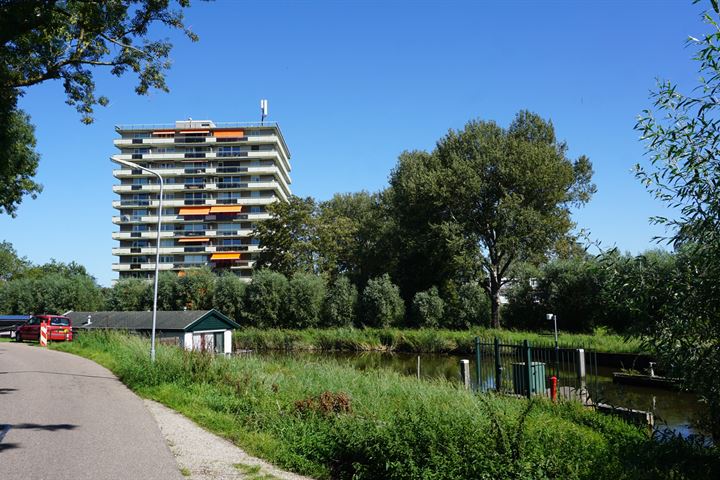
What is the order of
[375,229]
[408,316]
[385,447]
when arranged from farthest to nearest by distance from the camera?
[375,229] → [408,316] → [385,447]

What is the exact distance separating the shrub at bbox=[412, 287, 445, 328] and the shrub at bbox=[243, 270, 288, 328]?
1226cm

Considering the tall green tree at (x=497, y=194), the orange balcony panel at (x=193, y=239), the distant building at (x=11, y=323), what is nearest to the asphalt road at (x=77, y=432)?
the distant building at (x=11, y=323)

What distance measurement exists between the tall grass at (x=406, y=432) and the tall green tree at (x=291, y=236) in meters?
42.7

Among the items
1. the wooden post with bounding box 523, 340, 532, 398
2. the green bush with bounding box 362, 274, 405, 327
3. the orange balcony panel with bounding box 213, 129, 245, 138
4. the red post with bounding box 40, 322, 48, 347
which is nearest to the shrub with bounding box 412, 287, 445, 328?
the green bush with bounding box 362, 274, 405, 327

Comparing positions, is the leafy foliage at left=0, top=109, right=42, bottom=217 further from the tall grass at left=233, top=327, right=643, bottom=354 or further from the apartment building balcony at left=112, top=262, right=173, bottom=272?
the apartment building balcony at left=112, top=262, right=173, bottom=272

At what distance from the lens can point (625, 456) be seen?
23.6 feet

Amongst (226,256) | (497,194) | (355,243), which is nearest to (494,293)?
(497,194)

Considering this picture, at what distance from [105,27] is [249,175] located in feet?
244

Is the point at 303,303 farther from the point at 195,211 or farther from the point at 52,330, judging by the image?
the point at 195,211

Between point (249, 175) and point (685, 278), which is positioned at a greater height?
point (249, 175)

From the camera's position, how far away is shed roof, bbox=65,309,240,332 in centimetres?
3173

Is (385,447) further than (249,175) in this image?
No

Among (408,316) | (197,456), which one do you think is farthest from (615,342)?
(197,456)

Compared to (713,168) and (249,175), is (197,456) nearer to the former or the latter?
(713,168)
